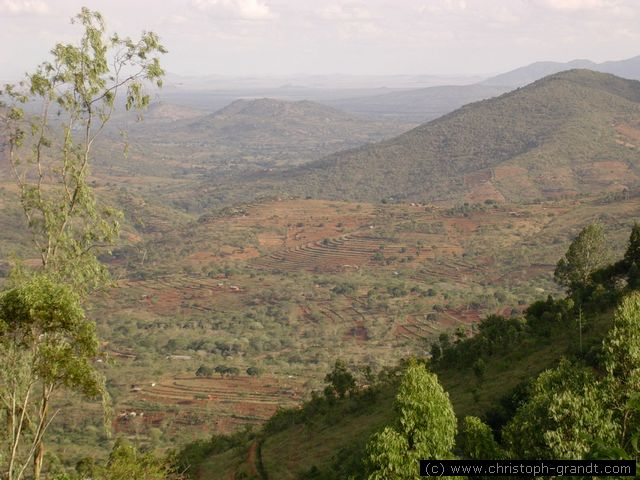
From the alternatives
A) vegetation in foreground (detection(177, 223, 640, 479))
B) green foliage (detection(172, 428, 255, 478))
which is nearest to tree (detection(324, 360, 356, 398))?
vegetation in foreground (detection(177, 223, 640, 479))

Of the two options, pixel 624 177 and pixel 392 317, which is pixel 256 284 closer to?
pixel 392 317

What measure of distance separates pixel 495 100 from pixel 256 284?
123051 mm

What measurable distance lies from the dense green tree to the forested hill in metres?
115

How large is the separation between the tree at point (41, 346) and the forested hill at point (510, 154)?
385 ft

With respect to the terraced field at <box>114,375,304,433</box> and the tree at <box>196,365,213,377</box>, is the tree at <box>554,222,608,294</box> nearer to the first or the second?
the terraced field at <box>114,375,304,433</box>

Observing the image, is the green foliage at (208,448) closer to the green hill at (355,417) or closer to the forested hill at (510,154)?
the green hill at (355,417)

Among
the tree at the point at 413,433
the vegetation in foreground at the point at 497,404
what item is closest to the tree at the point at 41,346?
the tree at the point at 413,433

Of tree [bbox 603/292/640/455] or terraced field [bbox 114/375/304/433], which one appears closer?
tree [bbox 603/292/640/455]

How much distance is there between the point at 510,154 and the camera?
5723 inches

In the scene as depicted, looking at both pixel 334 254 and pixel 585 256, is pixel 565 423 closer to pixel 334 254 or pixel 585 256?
pixel 585 256

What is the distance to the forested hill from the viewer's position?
4983 inches

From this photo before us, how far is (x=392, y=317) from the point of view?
67.8m

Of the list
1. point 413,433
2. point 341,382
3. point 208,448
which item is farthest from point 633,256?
point 208,448

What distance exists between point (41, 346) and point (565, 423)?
10.5 metres
